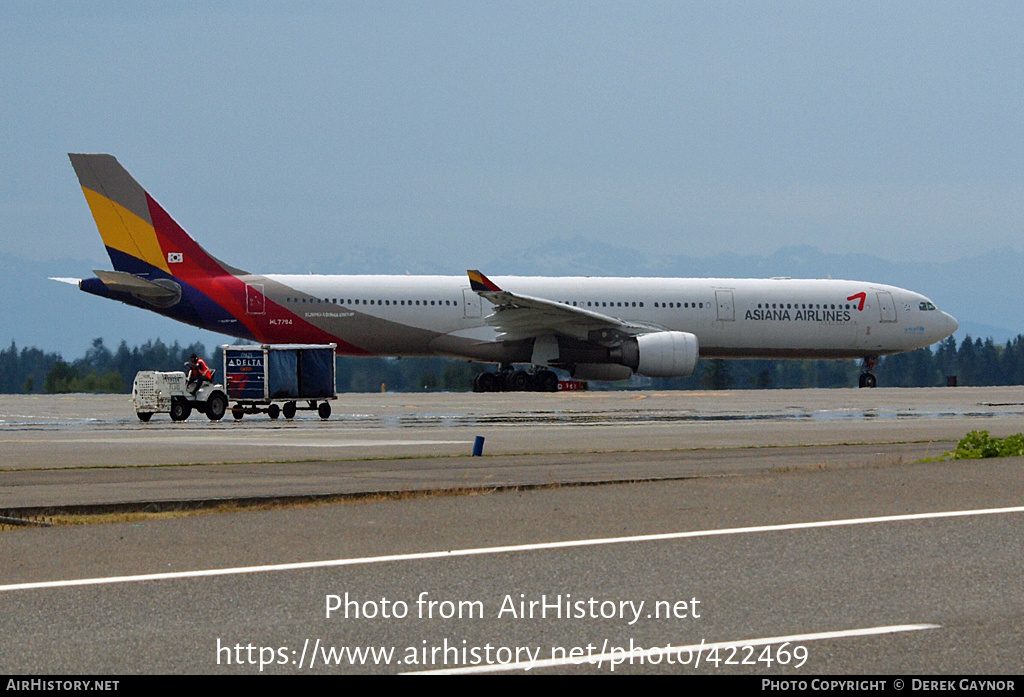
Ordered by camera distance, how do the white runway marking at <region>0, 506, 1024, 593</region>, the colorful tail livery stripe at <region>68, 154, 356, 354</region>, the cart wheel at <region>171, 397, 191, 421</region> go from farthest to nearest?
1. the colorful tail livery stripe at <region>68, 154, 356, 354</region>
2. the cart wheel at <region>171, 397, 191, 421</region>
3. the white runway marking at <region>0, 506, 1024, 593</region>

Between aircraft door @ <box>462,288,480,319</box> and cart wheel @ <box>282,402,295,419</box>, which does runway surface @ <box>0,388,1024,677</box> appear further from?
aircraft door @ <box>462,288,480,319</box>

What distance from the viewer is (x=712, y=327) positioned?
46.1m

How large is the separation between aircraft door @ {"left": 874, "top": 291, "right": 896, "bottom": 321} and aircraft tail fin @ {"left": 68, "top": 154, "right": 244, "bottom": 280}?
77.5 feet

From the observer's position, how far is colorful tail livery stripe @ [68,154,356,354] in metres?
43.0

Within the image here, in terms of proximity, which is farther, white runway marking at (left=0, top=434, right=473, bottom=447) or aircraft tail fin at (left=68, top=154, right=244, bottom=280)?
aircraft tail fin at (left=68, top=154, right=244, bottom=280)

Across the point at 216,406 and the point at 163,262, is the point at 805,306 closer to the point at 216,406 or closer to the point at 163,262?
the point at 163,262

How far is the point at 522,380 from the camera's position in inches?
1779

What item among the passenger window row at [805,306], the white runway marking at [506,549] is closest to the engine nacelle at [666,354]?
the passenger window row at [805,306]

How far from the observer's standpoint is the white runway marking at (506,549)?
7.83 m

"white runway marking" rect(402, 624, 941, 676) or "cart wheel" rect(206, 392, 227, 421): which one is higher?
"cart wheel" rect(206, 392, 227, 421)

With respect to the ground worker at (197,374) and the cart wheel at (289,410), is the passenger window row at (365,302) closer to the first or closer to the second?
the cart wheel at (289,410)

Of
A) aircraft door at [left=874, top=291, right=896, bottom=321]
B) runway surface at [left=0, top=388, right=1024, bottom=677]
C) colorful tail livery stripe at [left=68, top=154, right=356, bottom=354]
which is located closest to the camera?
runway surface at [left=0, top=388, right=1024, bottom=677]

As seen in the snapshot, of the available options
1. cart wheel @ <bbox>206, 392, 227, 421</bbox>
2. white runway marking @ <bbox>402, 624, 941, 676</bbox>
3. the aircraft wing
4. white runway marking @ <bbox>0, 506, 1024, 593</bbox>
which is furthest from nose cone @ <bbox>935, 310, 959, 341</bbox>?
white runway marking @ <bbox>402, 624, 941, 676</bbox>
